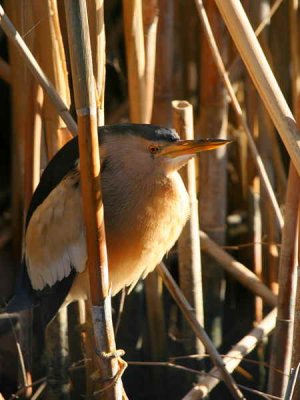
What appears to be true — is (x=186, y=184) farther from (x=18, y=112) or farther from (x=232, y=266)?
(x=18, y=112)

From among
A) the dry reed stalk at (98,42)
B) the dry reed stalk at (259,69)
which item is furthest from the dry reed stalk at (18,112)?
the dry reed stalk at (259,69)

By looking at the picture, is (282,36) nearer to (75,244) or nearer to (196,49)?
(196,49)

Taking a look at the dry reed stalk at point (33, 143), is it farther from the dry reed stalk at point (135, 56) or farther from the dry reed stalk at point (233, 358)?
the dry reed stalk at point (233, 358)

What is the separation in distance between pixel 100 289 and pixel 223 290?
1317 mm

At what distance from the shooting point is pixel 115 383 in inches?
52.7

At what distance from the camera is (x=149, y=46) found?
1.89 meters

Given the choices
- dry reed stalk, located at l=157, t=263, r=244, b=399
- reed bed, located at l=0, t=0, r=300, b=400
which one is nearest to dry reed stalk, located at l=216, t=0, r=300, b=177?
reed bed, located at l=0, t=0, r=300, b=400

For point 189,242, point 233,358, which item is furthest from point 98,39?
point 233,358

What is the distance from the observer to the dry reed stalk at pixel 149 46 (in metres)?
1.87

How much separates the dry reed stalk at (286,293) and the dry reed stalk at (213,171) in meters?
0.67

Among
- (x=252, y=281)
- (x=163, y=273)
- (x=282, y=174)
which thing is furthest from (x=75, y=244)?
(x=282, y=174)

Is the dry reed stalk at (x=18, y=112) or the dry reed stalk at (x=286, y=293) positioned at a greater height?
the dry reed stalk at (x=18, y=112)

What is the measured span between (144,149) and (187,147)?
0.37 feet

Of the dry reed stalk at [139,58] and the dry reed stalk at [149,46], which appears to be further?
the dry reed stalk at [149,46]
